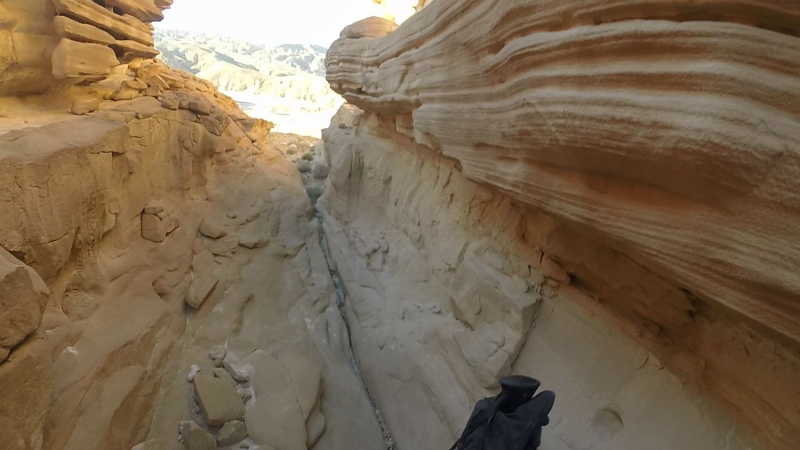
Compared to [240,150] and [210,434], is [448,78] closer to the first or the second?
[210,434]

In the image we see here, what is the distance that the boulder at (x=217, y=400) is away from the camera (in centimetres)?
342

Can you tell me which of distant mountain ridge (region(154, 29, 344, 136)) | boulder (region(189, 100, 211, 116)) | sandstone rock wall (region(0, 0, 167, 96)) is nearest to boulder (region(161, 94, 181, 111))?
boulder (region(189, 100, 211, 116))

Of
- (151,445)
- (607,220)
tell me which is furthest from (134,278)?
(607,220)

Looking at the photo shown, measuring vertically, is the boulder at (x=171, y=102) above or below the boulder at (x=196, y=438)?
above

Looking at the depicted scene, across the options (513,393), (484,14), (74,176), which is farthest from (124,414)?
(484,14)

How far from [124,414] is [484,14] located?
13.7 ft

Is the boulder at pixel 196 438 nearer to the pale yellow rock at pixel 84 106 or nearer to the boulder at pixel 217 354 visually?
→ the boulder at pixel 217 354

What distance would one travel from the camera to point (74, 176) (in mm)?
3410

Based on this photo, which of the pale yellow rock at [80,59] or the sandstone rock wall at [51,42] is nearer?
the sandstone rock wall at [51,42]

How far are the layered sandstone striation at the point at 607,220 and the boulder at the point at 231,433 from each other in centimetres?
143

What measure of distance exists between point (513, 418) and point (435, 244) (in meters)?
2.85

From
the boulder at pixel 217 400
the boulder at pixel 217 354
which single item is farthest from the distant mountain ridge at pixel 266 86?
the boulder at pixel 217 400

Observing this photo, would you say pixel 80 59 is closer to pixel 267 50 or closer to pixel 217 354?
pixel 217 354

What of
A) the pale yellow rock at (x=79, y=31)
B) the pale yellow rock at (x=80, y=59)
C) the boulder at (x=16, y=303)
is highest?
the pale yellow rock at (x=79, y=31)
